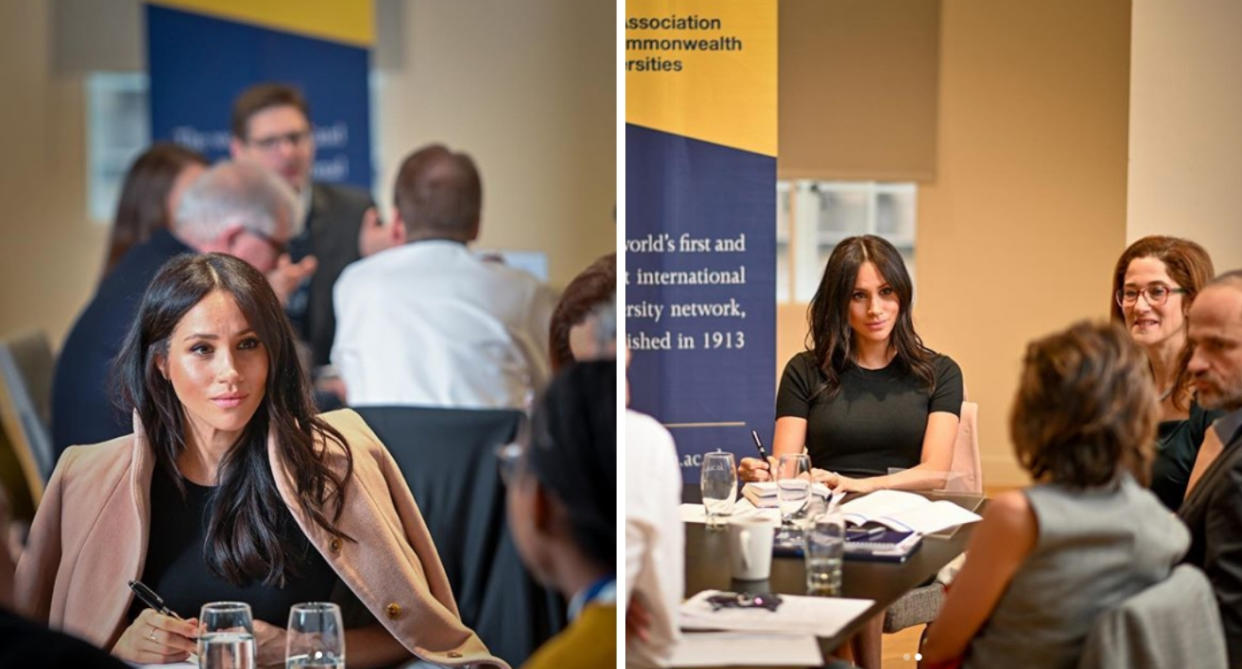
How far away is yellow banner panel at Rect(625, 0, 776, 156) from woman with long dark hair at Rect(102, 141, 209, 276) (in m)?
1.21

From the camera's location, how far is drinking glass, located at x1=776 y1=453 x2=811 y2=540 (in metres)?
3.31

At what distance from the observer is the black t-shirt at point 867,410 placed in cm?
408

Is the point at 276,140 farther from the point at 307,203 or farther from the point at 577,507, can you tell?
the point at 577,507

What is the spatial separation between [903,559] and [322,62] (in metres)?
1.58

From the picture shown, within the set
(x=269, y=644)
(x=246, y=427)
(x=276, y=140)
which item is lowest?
(x=269, y=644)

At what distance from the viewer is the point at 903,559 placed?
2.98m

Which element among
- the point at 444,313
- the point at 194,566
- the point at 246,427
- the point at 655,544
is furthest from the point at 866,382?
the point at 194,566

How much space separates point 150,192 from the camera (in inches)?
110

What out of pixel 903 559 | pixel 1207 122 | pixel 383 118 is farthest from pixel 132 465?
pixel 1207 122

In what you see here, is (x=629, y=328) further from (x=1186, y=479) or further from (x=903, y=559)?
(x=1186, y=479)

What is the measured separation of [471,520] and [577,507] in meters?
0.61

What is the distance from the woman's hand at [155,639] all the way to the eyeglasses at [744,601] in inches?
44.0

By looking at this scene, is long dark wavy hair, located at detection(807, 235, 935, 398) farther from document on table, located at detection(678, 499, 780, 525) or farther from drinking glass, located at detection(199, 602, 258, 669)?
drinking glass, located at detection(199, 602, 258, 669)

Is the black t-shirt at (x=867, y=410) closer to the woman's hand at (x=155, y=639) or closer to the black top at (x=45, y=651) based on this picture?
the woman's hand at (x=155, y=639)
